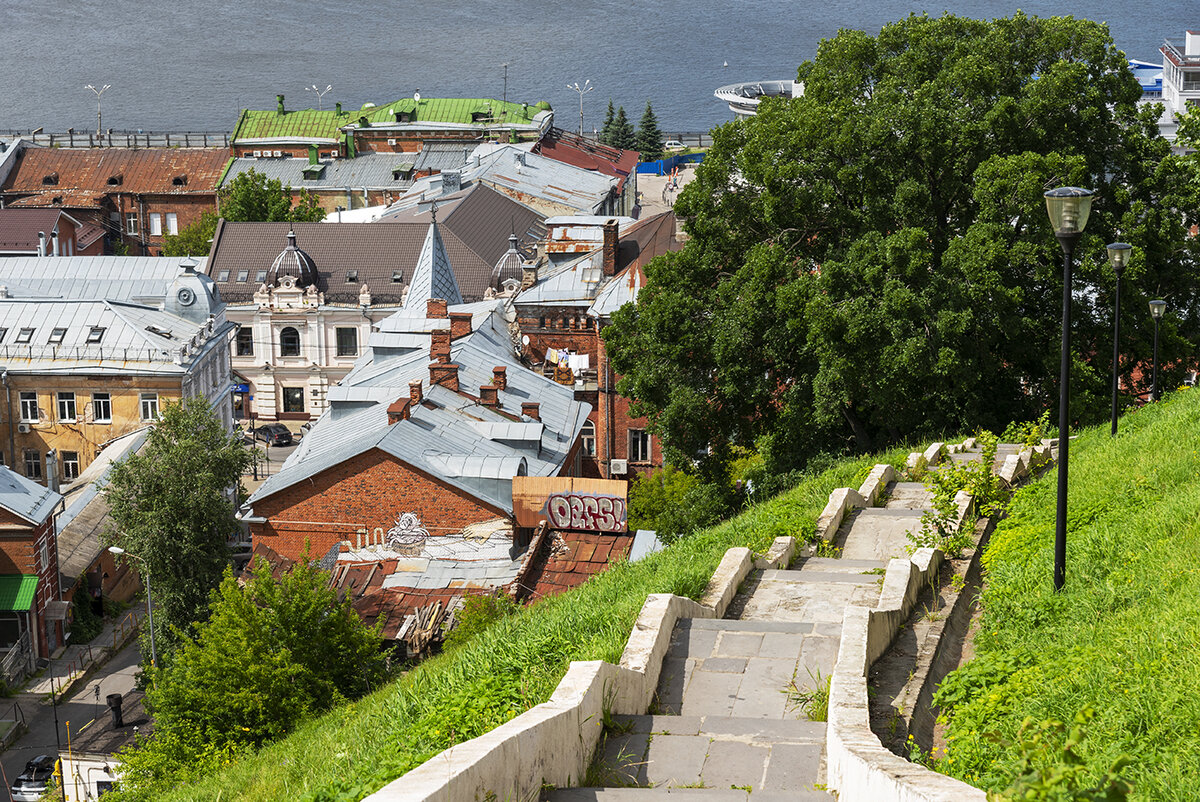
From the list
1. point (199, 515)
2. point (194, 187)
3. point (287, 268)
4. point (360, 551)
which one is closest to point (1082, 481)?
point (360, 551)

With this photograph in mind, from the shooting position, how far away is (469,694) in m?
9.88

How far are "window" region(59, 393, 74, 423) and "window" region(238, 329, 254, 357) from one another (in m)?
12.3

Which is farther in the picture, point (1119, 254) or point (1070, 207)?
point (1119, 254)

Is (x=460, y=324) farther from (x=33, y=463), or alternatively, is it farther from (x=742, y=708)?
(x=742, y=708)

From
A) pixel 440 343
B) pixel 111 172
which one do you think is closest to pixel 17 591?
pixel 440 343

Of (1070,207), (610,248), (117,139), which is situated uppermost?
(117,139)

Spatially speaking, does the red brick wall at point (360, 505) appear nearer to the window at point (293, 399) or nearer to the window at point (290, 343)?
the window at point (290, 343)

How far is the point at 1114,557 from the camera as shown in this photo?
12.0m

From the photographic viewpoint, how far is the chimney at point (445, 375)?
38.0 m

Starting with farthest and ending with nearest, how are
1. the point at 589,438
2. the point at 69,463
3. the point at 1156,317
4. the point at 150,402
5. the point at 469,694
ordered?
the point at 69,463 → the point at 150,402 → the point at 589,438 → the point at 1156,317 → the point at 469,694

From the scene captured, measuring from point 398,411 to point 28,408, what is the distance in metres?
22.9

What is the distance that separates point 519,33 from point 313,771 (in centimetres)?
16064

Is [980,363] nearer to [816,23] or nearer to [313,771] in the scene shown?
[313,771]

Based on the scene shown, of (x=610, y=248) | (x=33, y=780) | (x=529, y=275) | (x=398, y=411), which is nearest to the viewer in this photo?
(x=33, y=780)
